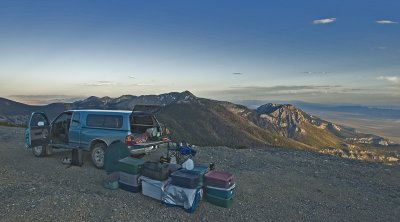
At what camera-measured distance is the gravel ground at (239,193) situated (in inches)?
322

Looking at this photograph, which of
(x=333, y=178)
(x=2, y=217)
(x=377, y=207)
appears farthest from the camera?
(x=333, y=178)

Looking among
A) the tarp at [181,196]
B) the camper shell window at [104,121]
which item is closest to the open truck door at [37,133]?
the camper shell window at [104,121]

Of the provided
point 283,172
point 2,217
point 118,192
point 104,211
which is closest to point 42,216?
point 2,217

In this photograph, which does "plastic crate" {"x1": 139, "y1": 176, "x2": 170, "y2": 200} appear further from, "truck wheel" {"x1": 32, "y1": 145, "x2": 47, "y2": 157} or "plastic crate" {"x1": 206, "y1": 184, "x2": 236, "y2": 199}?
"truck wheel" {"x1": 32, "y1": 145, "x2": 47, "y2": 157}

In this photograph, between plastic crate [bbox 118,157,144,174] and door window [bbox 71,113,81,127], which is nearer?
plastic crate [bbox 118,157,144,174]

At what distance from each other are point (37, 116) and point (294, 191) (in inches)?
460

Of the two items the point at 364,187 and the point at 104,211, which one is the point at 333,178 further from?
the point at 104,211

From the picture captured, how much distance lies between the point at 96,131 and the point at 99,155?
101 centimetres

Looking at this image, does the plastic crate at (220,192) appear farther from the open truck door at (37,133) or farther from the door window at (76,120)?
the open truck door at (37,133)

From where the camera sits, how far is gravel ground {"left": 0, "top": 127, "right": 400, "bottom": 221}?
8.19m

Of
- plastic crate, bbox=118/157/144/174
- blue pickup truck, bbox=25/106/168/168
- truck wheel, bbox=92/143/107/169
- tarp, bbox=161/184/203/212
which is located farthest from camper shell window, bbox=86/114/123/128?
tarp, bbox=161/184/203/212

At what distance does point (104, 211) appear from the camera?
8.13 m

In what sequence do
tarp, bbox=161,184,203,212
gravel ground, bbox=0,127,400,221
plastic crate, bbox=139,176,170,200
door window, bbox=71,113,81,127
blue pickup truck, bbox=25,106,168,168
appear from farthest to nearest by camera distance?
1. door window, bbox=71,113,81,127
2. blue pickup truck, bbox=25,106,168,168
3. plastic crate, bbox=139,176,170,200
4. tarp, bbox=161,184,203,212
5. gravel ground, bbox=0,127,400,221

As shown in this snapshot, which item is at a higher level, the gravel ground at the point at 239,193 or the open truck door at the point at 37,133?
the open truck door at the point at 37,133
